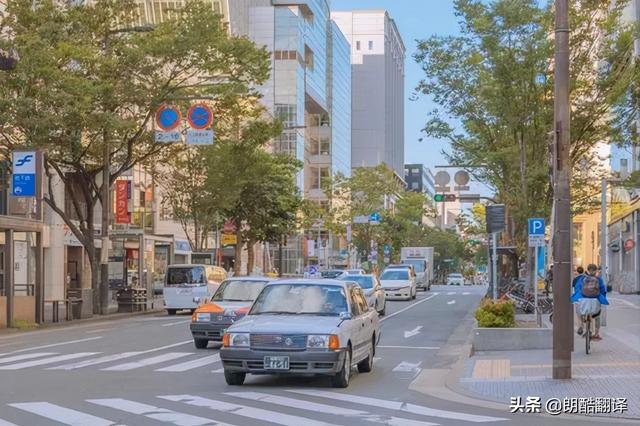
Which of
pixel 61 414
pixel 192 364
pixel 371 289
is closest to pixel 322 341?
pixel 61 414

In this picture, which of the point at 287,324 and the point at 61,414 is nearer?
the point at 61,414

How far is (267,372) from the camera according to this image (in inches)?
520

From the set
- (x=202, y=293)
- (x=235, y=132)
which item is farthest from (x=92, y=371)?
(x=235, y=132)

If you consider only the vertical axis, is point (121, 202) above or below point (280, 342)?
above

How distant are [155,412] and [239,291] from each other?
982 cm

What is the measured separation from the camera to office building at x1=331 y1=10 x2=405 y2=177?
157m

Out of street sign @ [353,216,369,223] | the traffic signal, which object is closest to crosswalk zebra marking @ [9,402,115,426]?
the traffic signal

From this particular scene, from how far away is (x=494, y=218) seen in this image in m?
24.9

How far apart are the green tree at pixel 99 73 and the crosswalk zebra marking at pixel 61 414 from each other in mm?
17547

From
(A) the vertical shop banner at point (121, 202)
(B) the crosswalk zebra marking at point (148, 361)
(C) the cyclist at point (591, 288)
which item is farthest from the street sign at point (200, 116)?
(A) the vertical shop banner at point (121, 202)

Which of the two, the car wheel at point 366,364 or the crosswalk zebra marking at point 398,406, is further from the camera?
the car wheel at point 366,364

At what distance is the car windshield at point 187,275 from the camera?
116 ft

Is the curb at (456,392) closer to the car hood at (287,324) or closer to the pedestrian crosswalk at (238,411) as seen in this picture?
the pedestrian crosswalk at (238,411)

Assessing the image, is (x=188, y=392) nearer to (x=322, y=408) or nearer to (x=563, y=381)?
(x=322, y=408)
